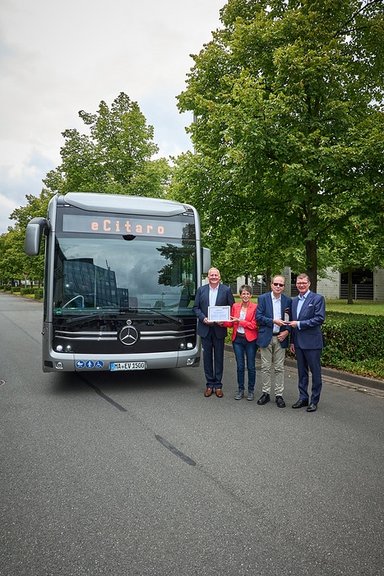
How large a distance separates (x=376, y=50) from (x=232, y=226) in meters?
5.77

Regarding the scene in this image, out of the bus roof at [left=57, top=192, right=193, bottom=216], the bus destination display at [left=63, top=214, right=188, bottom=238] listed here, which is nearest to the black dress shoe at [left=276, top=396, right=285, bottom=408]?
the bus destination display at [left=63, top=214, right=188, bottom=238]

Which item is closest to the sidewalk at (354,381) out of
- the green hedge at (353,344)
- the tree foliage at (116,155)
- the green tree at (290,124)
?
the green hedge at (353,344)

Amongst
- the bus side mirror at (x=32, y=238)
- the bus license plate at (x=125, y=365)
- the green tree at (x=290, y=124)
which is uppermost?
the green tree at (x=290, y=124)

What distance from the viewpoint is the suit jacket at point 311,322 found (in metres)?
5.86

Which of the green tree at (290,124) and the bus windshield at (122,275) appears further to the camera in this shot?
the green tree at (290,124)

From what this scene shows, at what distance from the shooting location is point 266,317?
6.14 meters

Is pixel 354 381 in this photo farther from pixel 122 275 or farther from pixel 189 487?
pixel 189 487

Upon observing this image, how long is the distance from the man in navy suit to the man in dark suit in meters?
1.11

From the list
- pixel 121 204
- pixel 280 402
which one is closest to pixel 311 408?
pixel 280 402

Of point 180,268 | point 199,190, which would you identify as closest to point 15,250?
point 199,190

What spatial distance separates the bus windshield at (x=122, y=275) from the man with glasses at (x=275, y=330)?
145 centimetres

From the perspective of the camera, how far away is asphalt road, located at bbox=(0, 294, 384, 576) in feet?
8.77

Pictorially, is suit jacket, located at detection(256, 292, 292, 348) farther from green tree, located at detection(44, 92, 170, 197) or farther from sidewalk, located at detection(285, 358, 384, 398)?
green tree, located at detection(44, 92, 170, 197)

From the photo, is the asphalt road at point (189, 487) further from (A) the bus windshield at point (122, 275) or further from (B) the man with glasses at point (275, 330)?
(A) the bus windshield at point (122, 275)
